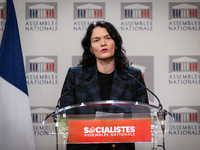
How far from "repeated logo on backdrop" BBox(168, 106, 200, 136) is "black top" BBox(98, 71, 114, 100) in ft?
4.22

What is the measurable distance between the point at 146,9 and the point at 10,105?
2001 millimetres

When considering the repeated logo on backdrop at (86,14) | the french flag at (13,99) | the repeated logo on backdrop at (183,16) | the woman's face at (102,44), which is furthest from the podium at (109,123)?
the repeated logo on backdrop at (183,16)

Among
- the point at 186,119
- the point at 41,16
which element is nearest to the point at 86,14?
the point at 41,16

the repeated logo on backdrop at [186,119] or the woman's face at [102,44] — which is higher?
the woman's face at [102,44]

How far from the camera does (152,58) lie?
279cm

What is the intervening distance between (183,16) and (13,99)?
7.51 ft

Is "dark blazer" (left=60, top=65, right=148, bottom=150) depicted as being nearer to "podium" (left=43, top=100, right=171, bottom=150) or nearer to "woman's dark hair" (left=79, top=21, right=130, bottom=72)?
"woman's dark hair" (left=79, top=21, right=130, bottom=72)

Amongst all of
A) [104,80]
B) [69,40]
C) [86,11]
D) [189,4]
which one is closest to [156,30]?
[189,4]

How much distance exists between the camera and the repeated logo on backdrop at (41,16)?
278 cm

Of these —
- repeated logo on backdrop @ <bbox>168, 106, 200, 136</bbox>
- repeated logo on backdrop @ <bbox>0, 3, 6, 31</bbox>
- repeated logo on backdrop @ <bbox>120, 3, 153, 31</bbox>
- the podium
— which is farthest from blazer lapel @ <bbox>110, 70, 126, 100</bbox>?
repeated logo on backdrop @ <bbox>0, 3, 6, 31</bbox>

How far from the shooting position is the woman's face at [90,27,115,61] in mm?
1817

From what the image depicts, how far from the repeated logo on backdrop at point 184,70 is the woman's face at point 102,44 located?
1217mm

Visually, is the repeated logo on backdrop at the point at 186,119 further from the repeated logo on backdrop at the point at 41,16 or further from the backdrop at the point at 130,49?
the repeated logo on backdrop at the point at 41,16

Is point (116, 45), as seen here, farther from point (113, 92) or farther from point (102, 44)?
point (113, 92)
